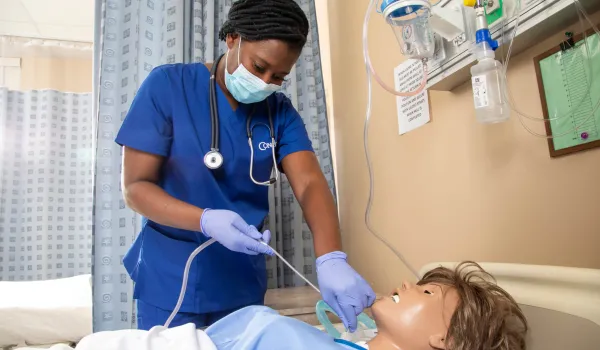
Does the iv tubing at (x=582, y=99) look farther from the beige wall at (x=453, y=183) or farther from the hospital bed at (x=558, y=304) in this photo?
the hospital bed at (x=558, y=304)

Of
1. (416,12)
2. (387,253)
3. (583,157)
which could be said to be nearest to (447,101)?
(416,12)

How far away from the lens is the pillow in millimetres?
2199

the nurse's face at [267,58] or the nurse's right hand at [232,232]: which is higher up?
the nurse's face at [267,58]

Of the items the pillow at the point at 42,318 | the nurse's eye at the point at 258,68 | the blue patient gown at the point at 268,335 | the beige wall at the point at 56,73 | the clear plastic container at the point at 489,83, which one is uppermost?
the beige wall at the point at 56,73

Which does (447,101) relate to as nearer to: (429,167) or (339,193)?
(429,167)

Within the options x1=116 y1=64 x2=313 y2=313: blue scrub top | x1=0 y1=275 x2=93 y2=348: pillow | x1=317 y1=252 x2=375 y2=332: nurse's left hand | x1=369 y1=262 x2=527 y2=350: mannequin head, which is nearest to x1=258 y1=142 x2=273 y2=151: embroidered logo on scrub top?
x1=116 y1=64 x2=313 y2=313: blue scrub top

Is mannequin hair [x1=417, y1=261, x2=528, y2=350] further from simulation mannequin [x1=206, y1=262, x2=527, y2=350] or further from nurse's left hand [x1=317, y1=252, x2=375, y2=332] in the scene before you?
nurse's left hand [x1=317, y1=252, x2=375, y2=332]

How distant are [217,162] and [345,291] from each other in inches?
17.8

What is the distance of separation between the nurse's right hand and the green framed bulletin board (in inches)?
26.7

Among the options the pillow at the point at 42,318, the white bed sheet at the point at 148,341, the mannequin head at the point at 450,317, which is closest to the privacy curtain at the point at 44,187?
the pillow at the point at 42,318

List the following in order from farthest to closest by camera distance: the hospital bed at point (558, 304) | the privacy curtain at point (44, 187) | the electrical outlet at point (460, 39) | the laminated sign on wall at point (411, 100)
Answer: the privacy curtain at point (44, 187) < the laminated sign on wall at point (411, 100) < the electrical outlet at point (460, 39) < the hospital bed at point (558, 304)

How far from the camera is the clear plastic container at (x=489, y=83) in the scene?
3.05 feet

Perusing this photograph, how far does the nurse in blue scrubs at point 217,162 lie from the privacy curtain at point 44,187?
2.56m

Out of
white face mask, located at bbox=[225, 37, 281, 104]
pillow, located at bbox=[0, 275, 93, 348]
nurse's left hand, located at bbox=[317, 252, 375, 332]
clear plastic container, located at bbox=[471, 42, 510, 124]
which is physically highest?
white face mask, located at bbox=[225, 37, 281, 104]
